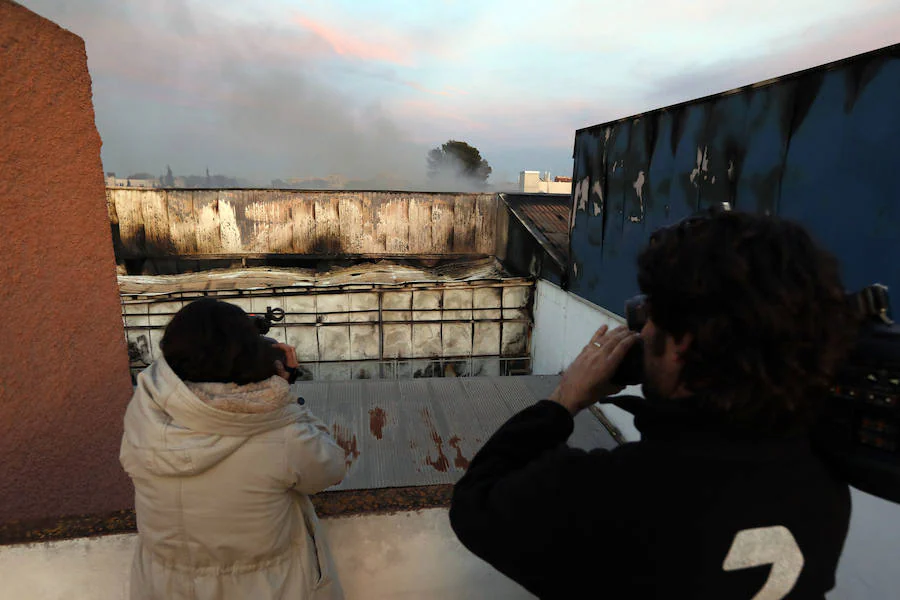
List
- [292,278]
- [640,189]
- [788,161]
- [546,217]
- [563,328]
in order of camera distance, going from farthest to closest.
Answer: [546,217]
[292,278]
[563,328]
[640,189]
[788,161]

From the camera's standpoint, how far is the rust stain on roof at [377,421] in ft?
15.8

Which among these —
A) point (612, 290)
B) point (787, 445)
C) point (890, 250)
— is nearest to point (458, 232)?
point (612, 290)

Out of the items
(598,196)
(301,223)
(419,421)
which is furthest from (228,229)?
(598,196)

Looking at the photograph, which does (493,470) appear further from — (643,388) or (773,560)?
(773,560)

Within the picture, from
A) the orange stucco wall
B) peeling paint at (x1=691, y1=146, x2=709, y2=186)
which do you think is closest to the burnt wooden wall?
peeling paint at (x1=691, y1=146, x2=709, y2=186)

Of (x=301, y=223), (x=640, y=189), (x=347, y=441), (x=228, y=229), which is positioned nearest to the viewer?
(x=347, y=441)

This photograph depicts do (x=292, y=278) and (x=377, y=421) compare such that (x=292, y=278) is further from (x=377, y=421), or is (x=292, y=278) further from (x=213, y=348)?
(x=213, y=348)

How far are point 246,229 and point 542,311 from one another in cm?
737

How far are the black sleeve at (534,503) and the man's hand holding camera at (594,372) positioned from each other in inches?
2.9

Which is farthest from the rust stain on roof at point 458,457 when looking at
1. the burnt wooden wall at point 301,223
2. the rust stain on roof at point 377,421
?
the burnt wooden wall at point 301,223

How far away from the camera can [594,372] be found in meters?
0.92

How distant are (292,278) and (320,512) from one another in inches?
330

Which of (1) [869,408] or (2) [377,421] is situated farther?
(2) [377,421]

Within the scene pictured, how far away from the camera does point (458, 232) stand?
38.5ft
